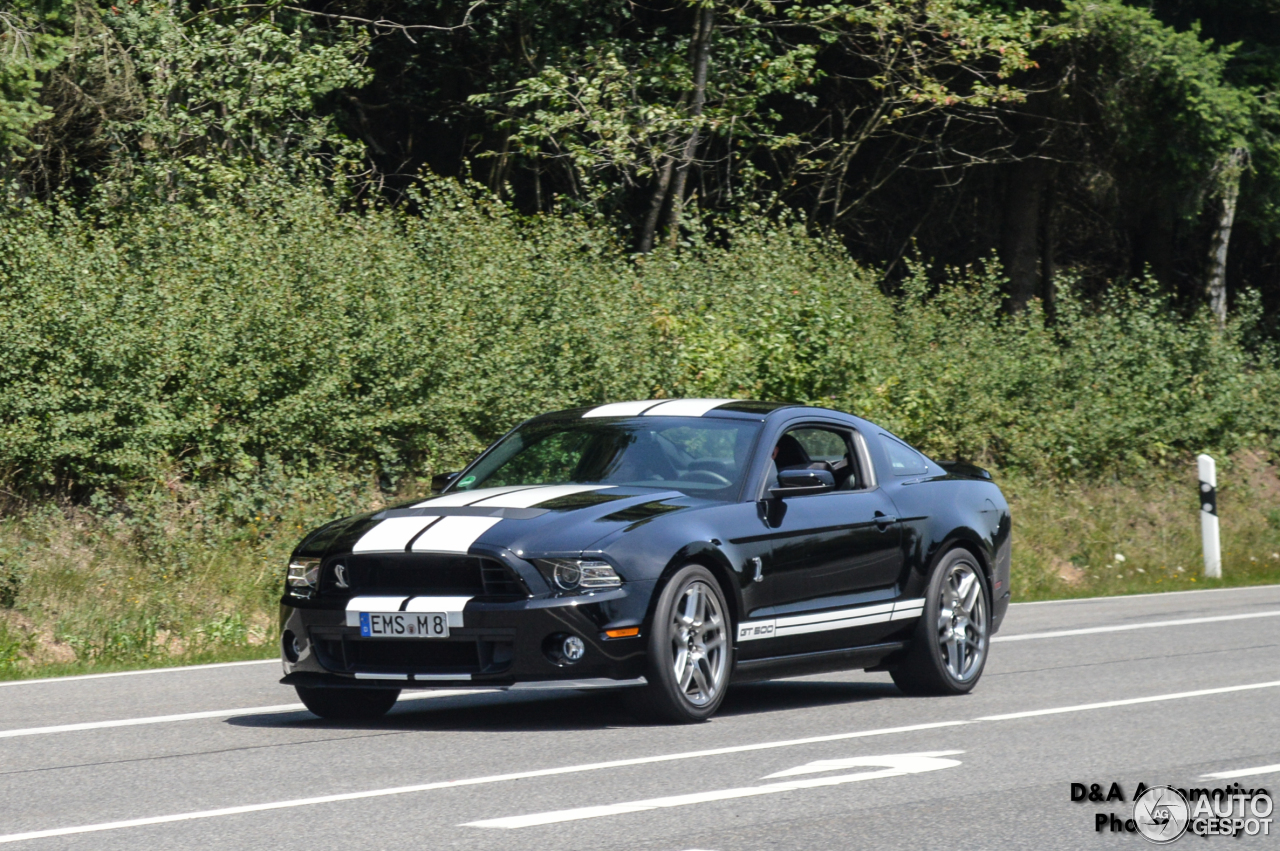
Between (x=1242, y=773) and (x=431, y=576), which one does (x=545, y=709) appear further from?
(x=1242, y=773)

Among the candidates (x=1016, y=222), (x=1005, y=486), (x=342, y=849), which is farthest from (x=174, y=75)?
(x=342, y=849)

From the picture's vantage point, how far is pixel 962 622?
32.4ft

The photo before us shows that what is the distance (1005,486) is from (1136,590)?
2.70 metres

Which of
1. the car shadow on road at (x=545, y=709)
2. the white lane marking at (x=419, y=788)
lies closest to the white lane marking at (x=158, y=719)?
the car shadow on road at (x=545, y=709)

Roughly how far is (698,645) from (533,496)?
1.09 meters

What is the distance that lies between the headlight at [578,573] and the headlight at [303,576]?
3.72ft

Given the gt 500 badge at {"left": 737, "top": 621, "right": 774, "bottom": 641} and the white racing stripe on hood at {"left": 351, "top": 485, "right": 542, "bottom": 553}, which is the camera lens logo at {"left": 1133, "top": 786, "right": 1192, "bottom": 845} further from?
the white racing stripe on hood at {"left": 351, "top": 485, "right": 542, "bottom": 553}

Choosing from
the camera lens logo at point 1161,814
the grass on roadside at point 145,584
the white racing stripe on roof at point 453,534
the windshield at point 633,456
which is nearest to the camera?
the camera lens logo at point 1161,814

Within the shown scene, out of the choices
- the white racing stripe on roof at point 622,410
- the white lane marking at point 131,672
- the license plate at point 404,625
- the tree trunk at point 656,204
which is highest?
the tree trunk at point 656,204

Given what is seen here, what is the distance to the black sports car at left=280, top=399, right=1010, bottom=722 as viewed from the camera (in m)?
7.66

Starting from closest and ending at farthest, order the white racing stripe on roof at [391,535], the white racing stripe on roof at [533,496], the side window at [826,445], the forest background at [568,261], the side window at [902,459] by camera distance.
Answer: the white racing stripe on roof at [391,535], the white racing stripe on roof at [533,496], the side window at [826,445], the side window at [902,459], the forest background at [568,261]

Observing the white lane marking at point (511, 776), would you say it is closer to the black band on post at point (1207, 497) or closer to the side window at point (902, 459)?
the side window at point (902, 459)

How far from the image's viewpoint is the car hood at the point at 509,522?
7723mm

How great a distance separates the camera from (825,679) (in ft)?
35.2
